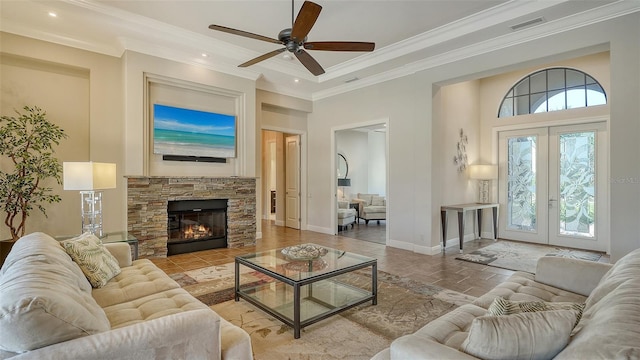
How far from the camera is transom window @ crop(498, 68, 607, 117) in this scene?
5457 millimetres

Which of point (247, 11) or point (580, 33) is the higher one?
point (247, 11)

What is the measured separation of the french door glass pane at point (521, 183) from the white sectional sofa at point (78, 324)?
6.52 m

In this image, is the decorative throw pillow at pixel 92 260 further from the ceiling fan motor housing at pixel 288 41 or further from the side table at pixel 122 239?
the ceiling fan motor housing at pixel 288 41

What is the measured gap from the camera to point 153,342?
52.1 inches

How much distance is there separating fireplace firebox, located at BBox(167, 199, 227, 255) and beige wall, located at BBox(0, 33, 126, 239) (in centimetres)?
73

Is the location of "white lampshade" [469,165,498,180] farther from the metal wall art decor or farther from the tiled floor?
the tiled floor

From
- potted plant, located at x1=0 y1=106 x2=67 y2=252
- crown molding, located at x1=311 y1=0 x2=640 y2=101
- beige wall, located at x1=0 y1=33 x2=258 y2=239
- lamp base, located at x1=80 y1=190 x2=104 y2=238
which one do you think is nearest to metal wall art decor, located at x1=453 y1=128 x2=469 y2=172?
crown molding, located at x1=311 y1=0 x2=640 y2=101

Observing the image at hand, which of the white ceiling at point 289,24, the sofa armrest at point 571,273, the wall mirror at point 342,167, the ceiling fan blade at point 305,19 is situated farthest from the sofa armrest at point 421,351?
the wall mirror at point 342,167

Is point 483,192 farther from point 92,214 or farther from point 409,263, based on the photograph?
point 92,214

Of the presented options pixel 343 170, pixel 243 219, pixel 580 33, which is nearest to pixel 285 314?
pixel 243 219

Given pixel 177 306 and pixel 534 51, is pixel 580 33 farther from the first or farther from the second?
pixel 177 306

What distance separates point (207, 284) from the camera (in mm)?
3654

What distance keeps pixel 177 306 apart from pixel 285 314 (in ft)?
3.26

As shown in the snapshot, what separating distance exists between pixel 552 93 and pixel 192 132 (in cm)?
664
